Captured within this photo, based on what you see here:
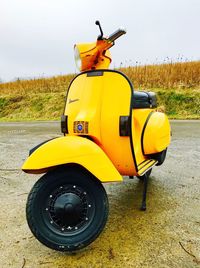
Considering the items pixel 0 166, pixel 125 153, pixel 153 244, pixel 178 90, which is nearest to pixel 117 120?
pixel 125 153

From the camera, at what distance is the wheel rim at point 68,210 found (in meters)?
1.82

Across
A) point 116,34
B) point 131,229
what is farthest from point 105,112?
point 131,229

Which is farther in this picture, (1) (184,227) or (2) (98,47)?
(2) (98,47)

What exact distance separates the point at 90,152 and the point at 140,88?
428 inches

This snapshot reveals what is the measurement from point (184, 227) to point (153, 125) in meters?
0.93

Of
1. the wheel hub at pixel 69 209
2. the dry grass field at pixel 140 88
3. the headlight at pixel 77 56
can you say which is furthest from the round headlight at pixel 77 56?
the dry grass field at pixel 140 88

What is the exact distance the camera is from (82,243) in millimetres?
1773

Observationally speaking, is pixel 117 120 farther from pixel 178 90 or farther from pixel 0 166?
pixel 178 90

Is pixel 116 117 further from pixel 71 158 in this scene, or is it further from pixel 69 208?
pixel 69 208

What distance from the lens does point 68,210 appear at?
5.93ft

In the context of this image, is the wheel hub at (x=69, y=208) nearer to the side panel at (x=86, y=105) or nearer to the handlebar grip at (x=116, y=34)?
the side panel at (x=86, y=105)

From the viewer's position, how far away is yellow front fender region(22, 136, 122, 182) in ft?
6.00

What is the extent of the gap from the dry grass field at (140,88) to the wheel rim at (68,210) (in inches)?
342

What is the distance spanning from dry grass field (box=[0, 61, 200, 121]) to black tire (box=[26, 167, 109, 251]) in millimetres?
8665
